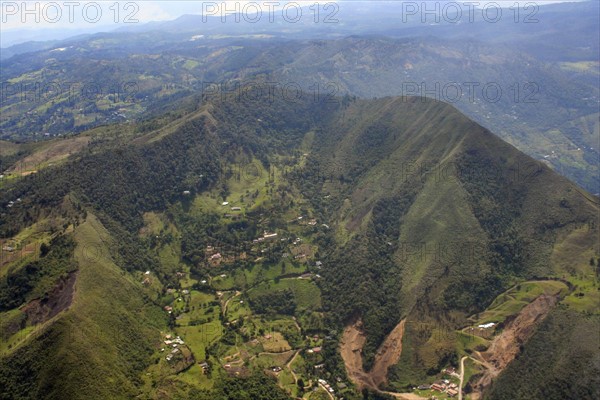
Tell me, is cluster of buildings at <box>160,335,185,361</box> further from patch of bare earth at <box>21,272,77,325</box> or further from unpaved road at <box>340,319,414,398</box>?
unpaved road at <box>340,319,414,398</box>

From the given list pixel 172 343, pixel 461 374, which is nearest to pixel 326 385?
pixel 461 374

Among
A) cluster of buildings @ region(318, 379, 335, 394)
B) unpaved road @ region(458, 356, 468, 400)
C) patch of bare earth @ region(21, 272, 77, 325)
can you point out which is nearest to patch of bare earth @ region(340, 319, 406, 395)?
cluster of buildings @ region(318, 379, 335, 394)

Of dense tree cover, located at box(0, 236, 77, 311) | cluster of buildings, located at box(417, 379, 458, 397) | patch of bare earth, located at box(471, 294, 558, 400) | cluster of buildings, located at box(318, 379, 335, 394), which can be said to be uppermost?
dense tree cover, located at box(0, 236, 77, 311)

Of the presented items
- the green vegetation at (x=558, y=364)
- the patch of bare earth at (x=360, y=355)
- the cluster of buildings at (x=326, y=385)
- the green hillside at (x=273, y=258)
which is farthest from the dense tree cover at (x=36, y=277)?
the green vegetation at (x=558, y=364)

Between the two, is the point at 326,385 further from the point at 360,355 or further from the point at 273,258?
the point at 273,258

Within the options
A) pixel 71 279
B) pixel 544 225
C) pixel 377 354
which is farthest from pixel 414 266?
pixel 71 279

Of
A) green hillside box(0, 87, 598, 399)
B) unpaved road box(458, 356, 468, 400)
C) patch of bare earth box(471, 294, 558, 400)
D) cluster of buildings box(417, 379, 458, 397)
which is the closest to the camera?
unpaved road box(458, 356, 468, 400)
